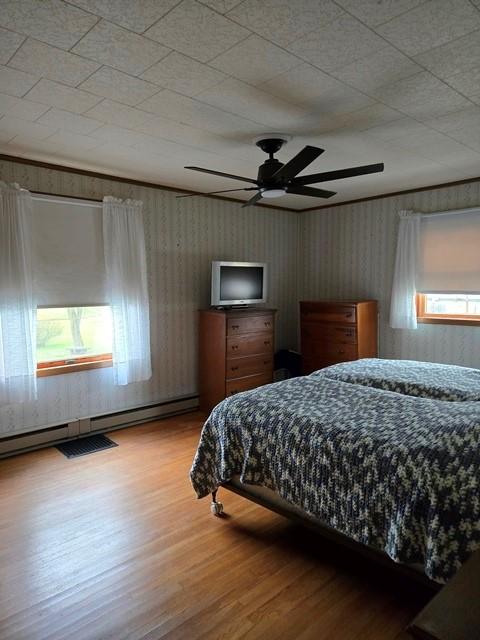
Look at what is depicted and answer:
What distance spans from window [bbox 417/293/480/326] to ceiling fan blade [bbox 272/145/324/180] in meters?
2.70

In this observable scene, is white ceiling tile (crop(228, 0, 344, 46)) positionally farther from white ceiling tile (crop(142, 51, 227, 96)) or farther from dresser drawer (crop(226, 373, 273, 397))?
dresser drawer (crop(226, 373, 273, 397))

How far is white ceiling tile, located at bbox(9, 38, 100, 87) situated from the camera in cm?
185

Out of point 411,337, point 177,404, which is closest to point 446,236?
point 411,337

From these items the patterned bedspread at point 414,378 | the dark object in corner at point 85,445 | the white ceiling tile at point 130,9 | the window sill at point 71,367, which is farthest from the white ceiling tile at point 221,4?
the dark object in corner at point 85,445

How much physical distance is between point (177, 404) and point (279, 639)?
3.17 metres

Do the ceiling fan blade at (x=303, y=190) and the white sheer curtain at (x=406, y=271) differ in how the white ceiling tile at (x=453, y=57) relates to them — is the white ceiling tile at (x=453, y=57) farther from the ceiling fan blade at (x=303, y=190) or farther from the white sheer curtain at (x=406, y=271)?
the white sheer curtain at (x=406, y=271)

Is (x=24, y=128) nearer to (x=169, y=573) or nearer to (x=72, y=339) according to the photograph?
(x=72, y=339)

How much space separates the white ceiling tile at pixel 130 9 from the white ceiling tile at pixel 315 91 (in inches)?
27.3

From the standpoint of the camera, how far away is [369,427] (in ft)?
6.79

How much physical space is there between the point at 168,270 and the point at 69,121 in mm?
2054

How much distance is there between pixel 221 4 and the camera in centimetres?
155

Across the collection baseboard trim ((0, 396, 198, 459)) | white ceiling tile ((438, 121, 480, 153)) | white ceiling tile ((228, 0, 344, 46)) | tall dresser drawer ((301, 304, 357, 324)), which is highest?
white ceiling tile ((438, 121, 480, 153))

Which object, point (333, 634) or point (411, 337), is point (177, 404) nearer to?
point (411, 337)

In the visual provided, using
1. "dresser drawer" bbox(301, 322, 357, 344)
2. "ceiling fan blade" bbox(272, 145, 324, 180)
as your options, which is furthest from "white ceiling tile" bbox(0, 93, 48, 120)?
"dresser drawer" bbox(301, 322, 357, 344)
